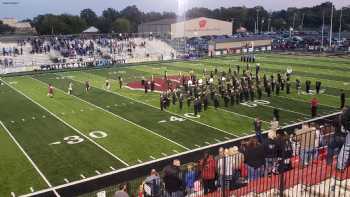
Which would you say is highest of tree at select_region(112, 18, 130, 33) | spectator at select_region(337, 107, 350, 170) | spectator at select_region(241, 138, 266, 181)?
tree at select_region(112, 18, 130, 33)

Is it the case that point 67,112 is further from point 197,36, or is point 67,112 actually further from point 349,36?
point 349,36

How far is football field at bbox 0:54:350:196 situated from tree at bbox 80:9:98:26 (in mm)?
66222

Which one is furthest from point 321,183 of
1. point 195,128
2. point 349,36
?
point 349,36

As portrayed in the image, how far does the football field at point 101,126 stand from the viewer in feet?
49.1

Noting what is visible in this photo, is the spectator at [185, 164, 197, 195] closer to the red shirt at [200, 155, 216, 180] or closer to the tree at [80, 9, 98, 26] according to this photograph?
the red shirt at [200, 155, 216, 180]

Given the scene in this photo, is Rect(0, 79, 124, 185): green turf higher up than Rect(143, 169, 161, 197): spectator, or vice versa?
Rect(143, 169, 161, 197): spectator

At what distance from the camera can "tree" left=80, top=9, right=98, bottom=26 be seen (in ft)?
320

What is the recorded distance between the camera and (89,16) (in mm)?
102562

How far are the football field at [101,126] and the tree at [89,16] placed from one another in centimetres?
6622

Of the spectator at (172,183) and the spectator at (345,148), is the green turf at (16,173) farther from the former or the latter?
the spectator at (345,148)

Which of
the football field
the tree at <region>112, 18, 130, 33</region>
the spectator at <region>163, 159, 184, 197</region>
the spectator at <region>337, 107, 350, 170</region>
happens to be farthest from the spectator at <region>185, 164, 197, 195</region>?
the tree at <region>112, 18, 130, 33</region>

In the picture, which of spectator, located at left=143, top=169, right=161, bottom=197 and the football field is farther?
the football field

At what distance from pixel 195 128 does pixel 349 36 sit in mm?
74031

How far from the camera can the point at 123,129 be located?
1959 cm
